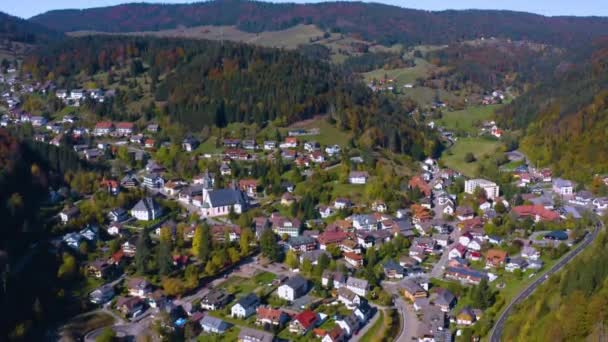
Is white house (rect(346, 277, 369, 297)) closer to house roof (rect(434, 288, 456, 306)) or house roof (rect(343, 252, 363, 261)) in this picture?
house roof (rect(343, 252, 363, 261))

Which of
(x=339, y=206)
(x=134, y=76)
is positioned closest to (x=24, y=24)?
(x=134, y=76)

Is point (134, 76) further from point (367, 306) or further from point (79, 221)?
point (367, 306)

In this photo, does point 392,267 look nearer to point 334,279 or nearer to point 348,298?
point 334,279

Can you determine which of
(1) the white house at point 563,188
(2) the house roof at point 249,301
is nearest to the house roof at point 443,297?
(2) the house roof at point 249,301

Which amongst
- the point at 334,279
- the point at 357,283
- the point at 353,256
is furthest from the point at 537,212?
the point at 334,279

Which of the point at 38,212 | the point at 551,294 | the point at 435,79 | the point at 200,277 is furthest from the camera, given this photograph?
the point at 435,79

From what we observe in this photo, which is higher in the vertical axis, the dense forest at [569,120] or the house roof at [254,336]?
the dense forest at [569,120]

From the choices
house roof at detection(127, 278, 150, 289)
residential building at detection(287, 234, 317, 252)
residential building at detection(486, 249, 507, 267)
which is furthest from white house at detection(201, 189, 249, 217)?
residential building at detection(486, 249, 507, 267)

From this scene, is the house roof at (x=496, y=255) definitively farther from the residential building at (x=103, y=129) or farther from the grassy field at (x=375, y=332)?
the residential building at (x=103, y=129)
